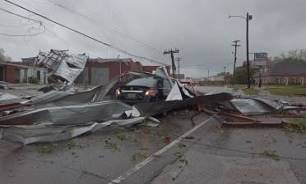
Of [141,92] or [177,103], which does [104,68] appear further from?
[177,103]

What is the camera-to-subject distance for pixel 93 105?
13.3 m

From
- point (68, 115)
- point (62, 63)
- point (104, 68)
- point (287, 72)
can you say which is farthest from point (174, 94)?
point (287, 72)

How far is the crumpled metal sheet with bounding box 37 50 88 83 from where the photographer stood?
207 ft

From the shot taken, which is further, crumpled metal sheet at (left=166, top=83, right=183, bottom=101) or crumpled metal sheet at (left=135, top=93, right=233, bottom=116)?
crumpled metal sheet at (left=166, top=83, right=183, bottom=101)

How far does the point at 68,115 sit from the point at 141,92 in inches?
187

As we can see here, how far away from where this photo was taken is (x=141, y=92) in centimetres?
1662

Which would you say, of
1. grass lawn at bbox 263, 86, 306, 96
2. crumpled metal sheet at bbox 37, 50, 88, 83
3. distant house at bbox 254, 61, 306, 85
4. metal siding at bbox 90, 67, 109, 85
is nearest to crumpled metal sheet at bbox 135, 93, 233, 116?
grass lawn at bbox 263, 86, 306, 96

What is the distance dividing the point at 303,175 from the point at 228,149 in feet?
9.08

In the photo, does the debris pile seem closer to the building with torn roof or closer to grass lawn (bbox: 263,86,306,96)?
grass lawn (bbox: 263,86,306,96)

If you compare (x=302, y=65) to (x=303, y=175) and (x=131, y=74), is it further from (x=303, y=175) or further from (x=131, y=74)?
(x=303, y=175)

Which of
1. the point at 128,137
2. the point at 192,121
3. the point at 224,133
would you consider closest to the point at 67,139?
the point at 128,137

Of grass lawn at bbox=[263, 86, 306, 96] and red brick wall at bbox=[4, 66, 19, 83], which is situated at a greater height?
red brick wall at bbox=[4, 66, 19, 83]

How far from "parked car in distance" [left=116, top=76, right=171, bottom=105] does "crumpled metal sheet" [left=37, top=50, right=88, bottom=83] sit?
45.4 metres

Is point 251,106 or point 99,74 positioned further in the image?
point 99,74
